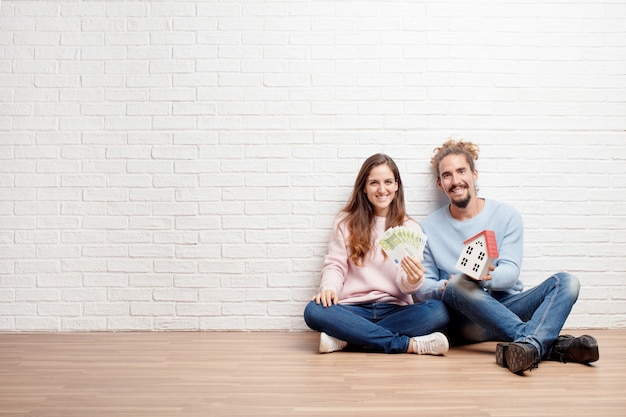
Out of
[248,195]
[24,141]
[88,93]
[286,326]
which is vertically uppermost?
[88,93]

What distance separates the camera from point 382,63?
3834mm

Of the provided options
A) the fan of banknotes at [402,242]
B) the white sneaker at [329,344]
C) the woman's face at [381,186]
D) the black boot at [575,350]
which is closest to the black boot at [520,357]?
the black boot at [575,350]

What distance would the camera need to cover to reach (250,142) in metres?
3.82

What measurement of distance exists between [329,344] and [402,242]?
644mm

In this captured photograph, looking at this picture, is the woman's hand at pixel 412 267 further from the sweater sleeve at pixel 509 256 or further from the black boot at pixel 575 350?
the black boot at pixel 575 350

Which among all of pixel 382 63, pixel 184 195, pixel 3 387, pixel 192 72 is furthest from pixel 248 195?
pixel 3 387

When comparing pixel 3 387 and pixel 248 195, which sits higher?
pixel 248 195

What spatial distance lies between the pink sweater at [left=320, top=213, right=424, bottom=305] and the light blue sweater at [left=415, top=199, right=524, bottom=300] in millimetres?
117

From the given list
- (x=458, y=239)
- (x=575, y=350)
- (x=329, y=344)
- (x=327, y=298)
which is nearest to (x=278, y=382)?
(x=329, y=344)

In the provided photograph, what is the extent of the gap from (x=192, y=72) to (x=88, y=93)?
0.66 metres

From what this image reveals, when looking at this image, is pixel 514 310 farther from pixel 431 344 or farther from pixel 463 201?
pixel 463 201

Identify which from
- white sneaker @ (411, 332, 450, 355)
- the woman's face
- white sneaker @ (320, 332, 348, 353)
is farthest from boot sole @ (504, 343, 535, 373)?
the woman's face

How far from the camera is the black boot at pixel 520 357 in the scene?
2.61m

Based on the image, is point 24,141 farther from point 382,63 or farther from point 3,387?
point 382,63
